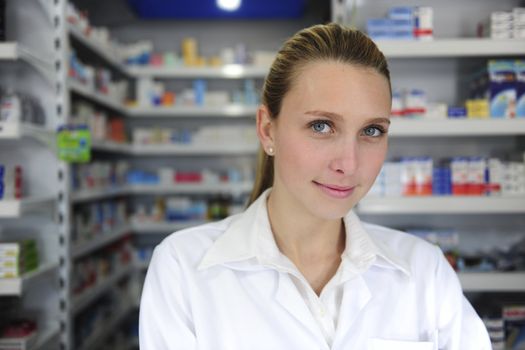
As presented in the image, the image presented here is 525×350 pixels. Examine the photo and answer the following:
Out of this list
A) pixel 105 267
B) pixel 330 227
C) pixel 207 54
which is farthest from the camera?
pixel 207 54

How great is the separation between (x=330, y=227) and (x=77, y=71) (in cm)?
242

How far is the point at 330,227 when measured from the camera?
59.7 inches

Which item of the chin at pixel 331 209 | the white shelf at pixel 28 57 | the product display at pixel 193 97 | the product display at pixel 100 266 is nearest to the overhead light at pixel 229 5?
the product display at pixel 193 97

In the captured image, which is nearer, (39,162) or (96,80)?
(39,162)

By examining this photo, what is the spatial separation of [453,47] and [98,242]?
271 centimetres

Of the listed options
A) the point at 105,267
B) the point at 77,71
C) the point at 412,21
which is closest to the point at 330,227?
the point at 412,21

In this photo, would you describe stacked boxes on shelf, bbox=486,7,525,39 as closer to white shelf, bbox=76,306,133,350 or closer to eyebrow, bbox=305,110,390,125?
eyebrow, bbox=305,110,390,125

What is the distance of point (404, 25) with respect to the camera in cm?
244

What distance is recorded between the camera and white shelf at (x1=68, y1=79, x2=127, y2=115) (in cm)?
303

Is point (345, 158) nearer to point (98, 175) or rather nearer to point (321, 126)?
point (321, 126)

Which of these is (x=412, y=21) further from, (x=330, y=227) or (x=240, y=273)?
(x=240, y=273)

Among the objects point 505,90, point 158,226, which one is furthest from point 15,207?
point 158,226

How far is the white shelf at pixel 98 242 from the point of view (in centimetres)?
319

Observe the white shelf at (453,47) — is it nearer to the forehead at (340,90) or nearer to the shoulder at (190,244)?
the forehead at (340,90)
